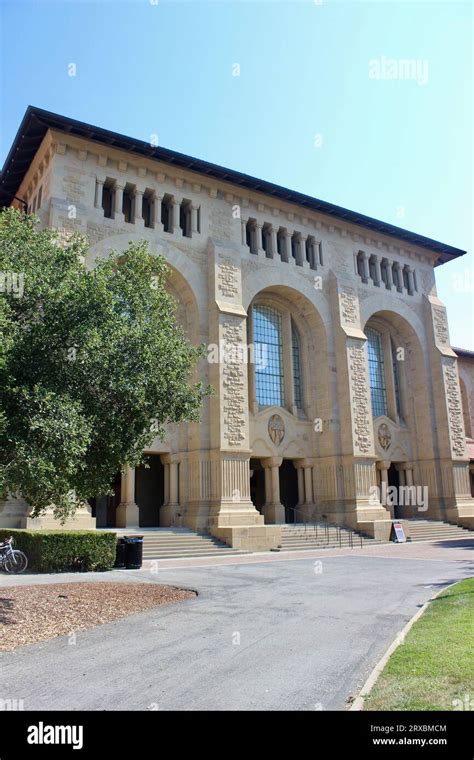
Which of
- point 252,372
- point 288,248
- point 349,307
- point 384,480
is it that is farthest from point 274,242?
point 384,480

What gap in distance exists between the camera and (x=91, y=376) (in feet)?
32.3

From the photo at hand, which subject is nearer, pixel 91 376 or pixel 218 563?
pixel 91 376

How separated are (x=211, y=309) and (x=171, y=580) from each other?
571 inches

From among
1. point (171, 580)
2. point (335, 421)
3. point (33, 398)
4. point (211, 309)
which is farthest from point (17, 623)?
point (335, 421)

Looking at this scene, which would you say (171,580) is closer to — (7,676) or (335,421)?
(7,676)

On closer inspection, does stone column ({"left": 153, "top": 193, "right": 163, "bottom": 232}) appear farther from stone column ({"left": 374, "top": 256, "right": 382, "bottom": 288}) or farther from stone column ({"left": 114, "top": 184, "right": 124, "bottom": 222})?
stone column ({"left": 374, "top": 256, "right": 382, "bottom": 288})

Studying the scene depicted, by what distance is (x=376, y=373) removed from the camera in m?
34.3

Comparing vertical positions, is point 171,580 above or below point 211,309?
below

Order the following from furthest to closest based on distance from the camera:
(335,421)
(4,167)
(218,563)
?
(335,421) < (4,167) < (218,563)

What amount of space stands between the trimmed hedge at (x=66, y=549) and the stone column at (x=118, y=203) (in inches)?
565

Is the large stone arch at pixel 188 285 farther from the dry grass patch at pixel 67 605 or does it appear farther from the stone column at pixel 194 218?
the dry grass patch at pixel 67 605

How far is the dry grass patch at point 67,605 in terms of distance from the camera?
8219mm

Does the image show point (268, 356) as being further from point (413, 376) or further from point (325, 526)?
point (413, 376)

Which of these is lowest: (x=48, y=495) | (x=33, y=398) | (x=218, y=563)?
(x=218, y=563)
